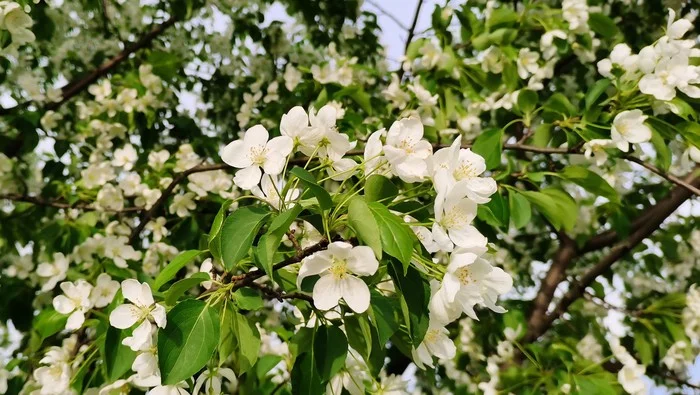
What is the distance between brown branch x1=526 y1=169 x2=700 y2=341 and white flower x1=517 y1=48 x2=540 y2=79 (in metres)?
0.73

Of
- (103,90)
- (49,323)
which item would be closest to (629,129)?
(49,323)

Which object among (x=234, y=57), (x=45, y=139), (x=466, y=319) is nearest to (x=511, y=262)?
(x=466, y=319)

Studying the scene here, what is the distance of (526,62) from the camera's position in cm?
233

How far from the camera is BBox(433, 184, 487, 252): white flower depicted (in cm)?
94

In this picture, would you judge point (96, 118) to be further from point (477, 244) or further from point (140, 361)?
point (477, 244)

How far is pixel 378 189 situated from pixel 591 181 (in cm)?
86

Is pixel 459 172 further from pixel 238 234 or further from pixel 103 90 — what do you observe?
pixel 103 90

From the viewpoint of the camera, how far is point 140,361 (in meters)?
1.14

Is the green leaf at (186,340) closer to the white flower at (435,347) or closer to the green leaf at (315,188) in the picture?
the green leaf at (315,188)

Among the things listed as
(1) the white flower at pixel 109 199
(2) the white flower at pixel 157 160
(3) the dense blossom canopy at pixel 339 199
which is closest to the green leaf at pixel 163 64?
(3) the dense blossom canopy at pixel 339 199

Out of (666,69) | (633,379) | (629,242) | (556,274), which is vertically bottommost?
(556,274)

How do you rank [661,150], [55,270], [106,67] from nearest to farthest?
[661,150], [55,270], [106,67]

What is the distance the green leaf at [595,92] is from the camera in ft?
5.17

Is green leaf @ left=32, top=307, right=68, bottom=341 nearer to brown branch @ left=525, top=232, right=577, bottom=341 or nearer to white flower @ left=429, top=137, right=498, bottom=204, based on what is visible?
white flower @ left=429, top=137, right=498, bottom=204
